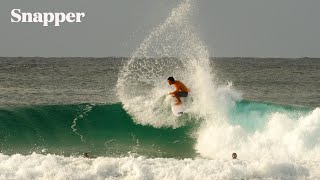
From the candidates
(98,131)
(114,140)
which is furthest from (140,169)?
(98,131)

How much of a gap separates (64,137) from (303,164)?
7998mm

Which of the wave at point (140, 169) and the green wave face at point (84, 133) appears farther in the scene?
the green wave face at point (84, 133)

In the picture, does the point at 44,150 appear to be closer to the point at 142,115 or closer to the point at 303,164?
the point at 142,115

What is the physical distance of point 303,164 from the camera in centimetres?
1401

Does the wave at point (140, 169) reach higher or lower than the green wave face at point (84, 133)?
lower

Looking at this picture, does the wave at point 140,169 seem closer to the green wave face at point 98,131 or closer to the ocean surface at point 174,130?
the ocean surface at point 174,130

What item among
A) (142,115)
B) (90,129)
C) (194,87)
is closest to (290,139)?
(194,87)

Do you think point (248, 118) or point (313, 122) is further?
point (248, 118)

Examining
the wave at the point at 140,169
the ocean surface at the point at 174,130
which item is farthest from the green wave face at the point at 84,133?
the wave at the point at 140,169

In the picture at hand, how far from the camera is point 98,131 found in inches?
773

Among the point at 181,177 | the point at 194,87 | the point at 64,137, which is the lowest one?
the point at 181,177

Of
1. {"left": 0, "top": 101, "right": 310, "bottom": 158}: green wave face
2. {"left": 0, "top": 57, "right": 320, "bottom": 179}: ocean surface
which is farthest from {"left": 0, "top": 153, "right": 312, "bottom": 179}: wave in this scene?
{"left": 0, "top": 101, "right": 310, "bottom": 158}: green wave face

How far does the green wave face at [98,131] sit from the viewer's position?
691 inches

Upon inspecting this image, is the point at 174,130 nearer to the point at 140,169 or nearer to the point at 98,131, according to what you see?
the point at 98,131
